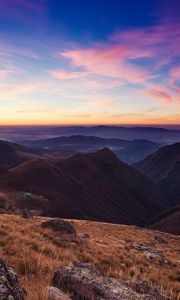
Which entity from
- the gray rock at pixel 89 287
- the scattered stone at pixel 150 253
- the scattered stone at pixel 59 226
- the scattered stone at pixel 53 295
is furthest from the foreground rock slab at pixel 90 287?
the scattered stone at pixel 150 253

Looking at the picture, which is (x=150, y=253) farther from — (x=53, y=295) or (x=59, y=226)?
(x=53, y=295)

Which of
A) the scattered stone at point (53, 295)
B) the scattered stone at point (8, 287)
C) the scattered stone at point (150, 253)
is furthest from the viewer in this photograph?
the scattered stone at point (150, 253)

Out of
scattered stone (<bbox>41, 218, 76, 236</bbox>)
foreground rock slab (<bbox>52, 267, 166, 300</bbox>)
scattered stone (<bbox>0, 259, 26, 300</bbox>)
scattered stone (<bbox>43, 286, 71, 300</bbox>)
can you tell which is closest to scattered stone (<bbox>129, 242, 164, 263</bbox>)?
scattered stone (<bbox>41, 218, 76, 236</bbox>)

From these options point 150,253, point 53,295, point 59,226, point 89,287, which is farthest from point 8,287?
point 150,253

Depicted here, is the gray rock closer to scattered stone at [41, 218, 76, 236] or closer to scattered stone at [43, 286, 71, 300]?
scattered stone at [43, 286, 71, 300]

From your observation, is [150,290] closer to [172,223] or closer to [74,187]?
[172,223]

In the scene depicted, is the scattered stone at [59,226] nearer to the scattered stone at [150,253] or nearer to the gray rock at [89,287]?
the scattered stone at [150,253]

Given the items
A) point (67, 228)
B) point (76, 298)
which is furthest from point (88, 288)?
point (67, 228)
